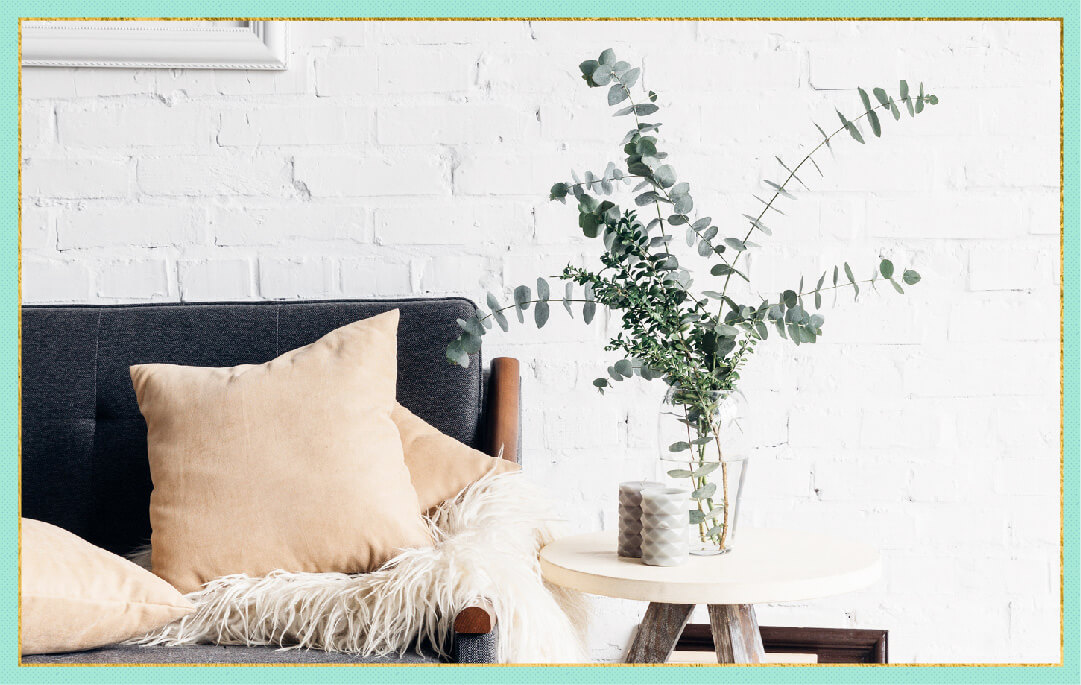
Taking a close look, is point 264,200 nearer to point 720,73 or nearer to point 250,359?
point 250,359

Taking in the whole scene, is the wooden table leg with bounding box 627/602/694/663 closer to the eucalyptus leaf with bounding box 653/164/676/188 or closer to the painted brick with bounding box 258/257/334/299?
the eucalyptus leaf with bounding box 653/164/676/188

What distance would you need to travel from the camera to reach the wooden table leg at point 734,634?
3.57ft

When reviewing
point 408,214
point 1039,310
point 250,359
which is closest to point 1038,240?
point 1039,310

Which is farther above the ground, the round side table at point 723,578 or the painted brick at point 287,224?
the painted brick at point 287,224

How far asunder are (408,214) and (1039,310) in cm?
111

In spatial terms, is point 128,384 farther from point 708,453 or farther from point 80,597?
point 708,453

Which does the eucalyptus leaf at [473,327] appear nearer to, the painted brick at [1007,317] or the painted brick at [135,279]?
the painted brick at [135,279]

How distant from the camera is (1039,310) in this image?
151 cm

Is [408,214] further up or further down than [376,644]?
further up

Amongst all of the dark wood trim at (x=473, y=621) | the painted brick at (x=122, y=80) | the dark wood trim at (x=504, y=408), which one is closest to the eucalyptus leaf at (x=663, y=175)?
the dark wood trim at (x=504, y=408)

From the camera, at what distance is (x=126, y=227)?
1583 mm

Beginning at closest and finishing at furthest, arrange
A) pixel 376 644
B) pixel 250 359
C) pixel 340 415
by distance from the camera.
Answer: pixel 376 644, pixel 340 415, pixel 250 359

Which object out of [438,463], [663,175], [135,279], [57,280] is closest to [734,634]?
[438,463]

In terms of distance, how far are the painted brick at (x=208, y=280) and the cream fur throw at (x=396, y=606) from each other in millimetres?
635
